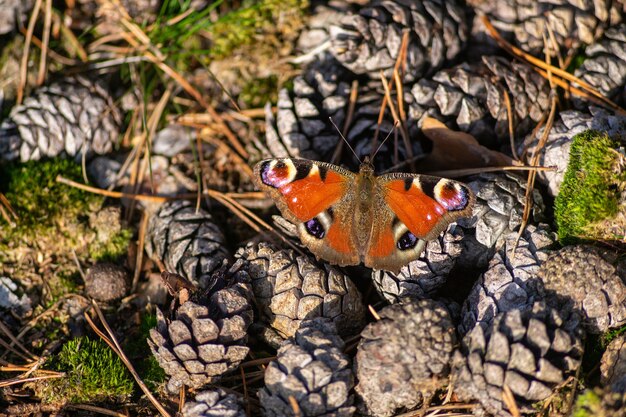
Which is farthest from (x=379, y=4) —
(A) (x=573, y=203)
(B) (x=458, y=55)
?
(A) (x=573, y=203)

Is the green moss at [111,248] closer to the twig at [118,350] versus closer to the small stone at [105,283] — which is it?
the small stone at [105,283]

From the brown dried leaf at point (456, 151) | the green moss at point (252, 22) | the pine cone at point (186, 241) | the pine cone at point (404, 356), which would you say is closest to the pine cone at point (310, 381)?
the pine cone at point (404, 356)

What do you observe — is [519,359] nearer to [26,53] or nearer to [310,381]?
[310,381]

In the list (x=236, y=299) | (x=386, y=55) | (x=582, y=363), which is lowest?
(x=582, y=363)

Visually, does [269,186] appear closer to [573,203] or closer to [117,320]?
[117,320]

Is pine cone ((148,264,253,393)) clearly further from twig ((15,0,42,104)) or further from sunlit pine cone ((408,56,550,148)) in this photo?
twig ((15,0,42,104))

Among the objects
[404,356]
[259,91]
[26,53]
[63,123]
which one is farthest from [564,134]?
[26,53]
